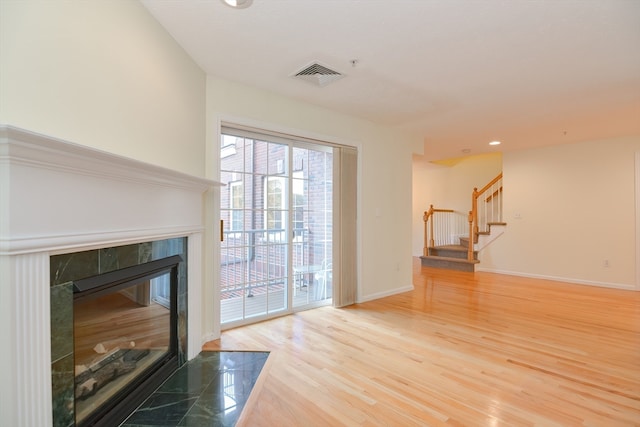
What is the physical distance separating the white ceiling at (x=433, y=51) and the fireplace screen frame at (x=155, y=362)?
5.27 feet

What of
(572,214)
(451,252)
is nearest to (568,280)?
(572,214)

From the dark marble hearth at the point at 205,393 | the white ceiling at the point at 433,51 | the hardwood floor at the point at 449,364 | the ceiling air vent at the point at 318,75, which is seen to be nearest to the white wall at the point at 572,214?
the hardwood floor at the point at 449,364

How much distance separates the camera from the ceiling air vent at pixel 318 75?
2651mm

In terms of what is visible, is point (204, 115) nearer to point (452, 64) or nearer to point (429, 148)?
point (452, 64)

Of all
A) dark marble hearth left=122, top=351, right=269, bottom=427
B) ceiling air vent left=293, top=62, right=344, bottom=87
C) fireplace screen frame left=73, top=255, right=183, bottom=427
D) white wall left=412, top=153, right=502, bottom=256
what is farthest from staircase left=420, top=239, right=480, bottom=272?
fireplace screen frame left=73, top=255, right=183, bottom=427

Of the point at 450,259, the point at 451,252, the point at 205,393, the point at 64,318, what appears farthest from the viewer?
the point at 451,252

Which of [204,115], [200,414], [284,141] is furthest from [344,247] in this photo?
[200,414]

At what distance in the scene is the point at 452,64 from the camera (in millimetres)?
2588

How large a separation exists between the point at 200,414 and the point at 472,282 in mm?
4943

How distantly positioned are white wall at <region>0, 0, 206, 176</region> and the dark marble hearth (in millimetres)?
1473

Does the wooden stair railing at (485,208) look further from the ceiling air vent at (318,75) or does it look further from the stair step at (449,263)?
the ceiling air vent at (318,75)

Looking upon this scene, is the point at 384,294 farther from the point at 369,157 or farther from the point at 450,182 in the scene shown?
the point at 450,182

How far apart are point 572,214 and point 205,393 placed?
6.31m

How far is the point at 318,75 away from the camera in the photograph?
110 inches
